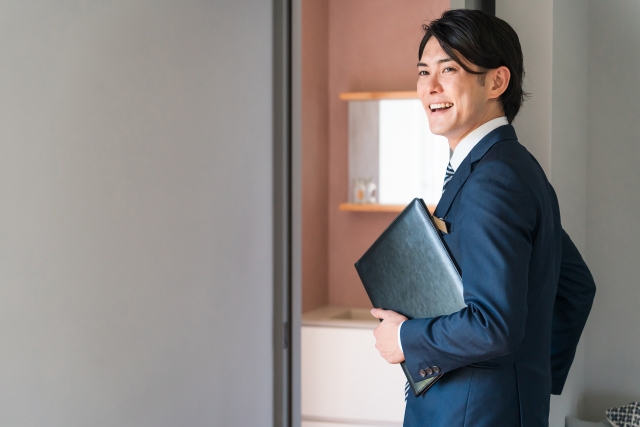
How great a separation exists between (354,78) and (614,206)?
1839 mm

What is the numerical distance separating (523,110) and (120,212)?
4.04 feet

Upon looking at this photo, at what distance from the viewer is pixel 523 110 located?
1.96m

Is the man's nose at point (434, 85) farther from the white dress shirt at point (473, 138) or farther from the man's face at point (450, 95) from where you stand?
the white dress shirt at point (473, 138)

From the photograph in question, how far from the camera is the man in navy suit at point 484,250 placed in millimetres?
1065

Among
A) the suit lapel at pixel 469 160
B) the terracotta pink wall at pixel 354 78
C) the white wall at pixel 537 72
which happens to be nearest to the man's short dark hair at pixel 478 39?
the suit lapel at pixel 469 160

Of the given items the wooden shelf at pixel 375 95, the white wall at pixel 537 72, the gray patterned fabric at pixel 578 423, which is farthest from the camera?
the wooden shelf at pixel 375 95

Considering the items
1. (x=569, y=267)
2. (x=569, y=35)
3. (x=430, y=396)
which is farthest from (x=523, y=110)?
(x=430, y=396)

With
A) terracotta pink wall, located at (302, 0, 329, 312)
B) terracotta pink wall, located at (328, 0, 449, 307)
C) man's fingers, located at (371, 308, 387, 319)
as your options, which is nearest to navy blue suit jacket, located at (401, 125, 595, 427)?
man's fingers, located at (371, 308, 387, 319)

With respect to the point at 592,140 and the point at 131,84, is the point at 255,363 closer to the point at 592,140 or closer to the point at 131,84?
the point at 131,84

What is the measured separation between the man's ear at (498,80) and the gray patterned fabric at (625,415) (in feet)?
4.24

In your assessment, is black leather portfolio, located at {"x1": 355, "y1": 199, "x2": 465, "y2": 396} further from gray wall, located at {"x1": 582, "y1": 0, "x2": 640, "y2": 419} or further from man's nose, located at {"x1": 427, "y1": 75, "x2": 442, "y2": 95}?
gray wall, located at {"x1": 582, "y1": 0, "x2": 640, "y2": 419}

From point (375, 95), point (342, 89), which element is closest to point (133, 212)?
point (375, 95)

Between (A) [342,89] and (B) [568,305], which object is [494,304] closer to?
(B) [568,305]

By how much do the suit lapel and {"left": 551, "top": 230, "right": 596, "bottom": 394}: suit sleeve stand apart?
37cm
